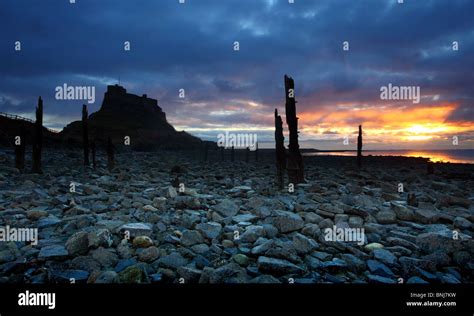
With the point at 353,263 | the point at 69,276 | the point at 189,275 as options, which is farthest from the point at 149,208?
the point at 353,263

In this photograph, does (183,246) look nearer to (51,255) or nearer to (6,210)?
(51,255)

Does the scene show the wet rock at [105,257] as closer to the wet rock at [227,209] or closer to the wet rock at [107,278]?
the wet rock at [107,278]

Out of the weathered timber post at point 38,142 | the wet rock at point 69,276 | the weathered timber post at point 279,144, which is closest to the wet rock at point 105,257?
the wet rock at point 69,276

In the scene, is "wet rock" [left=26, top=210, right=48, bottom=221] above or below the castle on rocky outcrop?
below

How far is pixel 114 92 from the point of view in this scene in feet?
488

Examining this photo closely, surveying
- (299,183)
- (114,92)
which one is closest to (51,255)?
(299,183)

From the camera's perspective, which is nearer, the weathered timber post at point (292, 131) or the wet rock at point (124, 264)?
the wet rock at point (124, 264)

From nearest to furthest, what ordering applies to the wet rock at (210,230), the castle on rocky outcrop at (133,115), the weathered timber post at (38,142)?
the wet rock at (210,230), the weathered timber post at (38,142), the castle on rocky outcrop at (133,115)

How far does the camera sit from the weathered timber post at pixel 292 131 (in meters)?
13.6

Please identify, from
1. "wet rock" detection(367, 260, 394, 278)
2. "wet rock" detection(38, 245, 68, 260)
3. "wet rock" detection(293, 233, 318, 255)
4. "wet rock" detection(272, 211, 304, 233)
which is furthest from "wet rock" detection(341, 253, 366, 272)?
"wet rock" detection(38, 245, 68, 260)

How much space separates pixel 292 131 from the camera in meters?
14.3

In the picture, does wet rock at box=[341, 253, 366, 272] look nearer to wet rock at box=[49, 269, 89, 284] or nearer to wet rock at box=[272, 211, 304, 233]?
wet rock at box=[272, 211, 304, 233]

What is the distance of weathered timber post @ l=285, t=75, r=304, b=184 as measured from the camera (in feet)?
44.8

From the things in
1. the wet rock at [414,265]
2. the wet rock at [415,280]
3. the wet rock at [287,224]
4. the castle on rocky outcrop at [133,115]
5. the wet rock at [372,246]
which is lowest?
the wet rock at [415,280]
